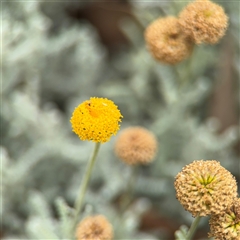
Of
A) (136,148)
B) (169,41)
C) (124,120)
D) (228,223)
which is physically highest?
(124,120)

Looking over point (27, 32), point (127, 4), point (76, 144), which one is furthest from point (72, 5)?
point (76, 144)

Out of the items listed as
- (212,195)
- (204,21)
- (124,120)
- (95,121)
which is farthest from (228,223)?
(124,120)

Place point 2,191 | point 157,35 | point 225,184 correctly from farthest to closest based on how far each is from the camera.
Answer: point 2,191 < point 157,35 < point 225,184

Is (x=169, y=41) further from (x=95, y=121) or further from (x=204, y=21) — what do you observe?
(x=95, y=121)

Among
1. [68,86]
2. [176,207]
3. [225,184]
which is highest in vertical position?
[68,86]

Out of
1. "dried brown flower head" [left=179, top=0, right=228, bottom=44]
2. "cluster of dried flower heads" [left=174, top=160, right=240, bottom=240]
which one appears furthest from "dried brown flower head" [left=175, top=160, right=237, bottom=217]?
"dried brown flower head" [left=179, top=0, right=228, bottom=44]

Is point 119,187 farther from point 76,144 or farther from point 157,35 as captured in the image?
point 157,35
